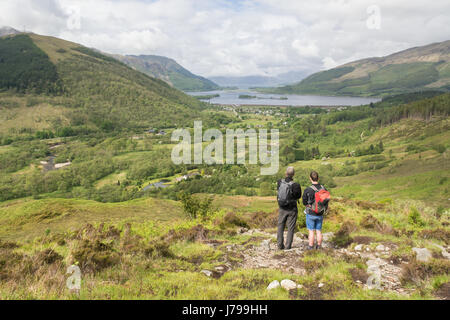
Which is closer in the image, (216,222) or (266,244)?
(266,244)

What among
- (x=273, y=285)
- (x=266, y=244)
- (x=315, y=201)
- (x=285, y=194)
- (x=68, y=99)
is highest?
(x=68, y=99)

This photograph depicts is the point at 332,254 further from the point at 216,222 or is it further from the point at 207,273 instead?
the point at 216,222

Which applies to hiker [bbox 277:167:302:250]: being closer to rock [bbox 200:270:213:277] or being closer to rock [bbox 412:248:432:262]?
rock [bbox 200:270:213:277]

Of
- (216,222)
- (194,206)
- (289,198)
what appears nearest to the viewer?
(289,198)

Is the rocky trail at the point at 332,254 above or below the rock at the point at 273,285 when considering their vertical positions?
below

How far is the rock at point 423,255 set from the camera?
292 inches

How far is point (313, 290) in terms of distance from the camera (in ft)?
20.5

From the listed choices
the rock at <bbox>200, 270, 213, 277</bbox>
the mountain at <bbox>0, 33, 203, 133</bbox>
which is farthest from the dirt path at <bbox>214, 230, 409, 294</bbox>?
the mountain at <bbox>0, 33, 203, 133</bbox>

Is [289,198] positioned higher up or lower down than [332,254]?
higher up

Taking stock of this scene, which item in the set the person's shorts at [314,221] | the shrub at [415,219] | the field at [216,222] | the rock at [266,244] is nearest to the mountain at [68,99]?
the field at [216,222]

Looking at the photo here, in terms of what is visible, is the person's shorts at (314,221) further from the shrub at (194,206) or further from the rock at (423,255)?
the shrub at (194,206)

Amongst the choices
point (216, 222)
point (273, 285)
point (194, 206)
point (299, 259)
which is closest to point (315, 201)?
point (299, 259)

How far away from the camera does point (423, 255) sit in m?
7.72
